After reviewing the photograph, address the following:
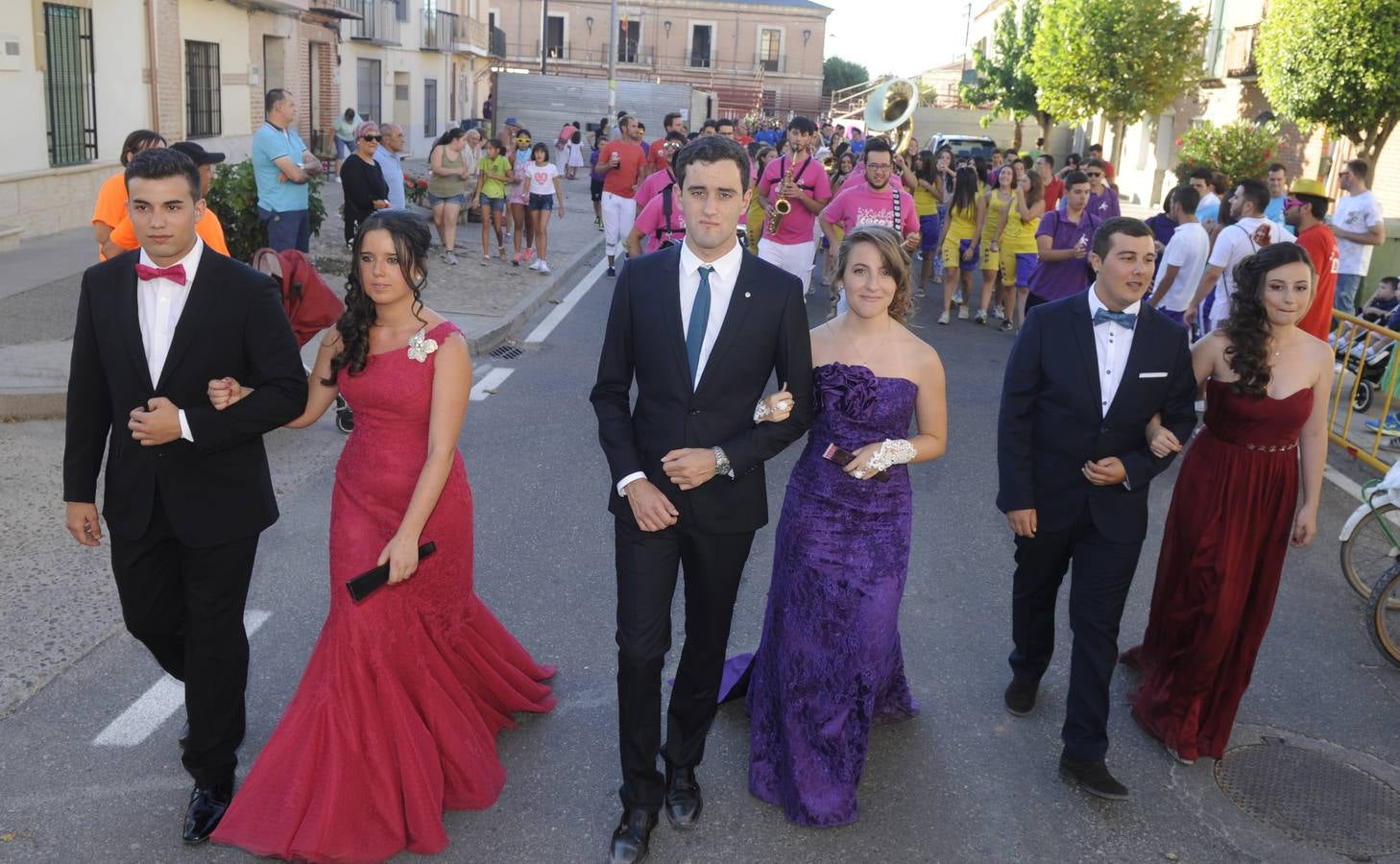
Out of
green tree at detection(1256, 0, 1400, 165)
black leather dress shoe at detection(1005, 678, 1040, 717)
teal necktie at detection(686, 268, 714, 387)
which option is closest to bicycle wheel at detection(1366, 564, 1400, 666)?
black leather dress shoe at detection(1005, 678, 1040, 717)

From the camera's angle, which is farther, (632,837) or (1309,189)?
(1309,189)

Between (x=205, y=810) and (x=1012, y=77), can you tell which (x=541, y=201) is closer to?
(x=205, y=810)

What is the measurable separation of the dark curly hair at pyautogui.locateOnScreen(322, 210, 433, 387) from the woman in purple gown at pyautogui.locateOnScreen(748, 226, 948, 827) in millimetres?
1340

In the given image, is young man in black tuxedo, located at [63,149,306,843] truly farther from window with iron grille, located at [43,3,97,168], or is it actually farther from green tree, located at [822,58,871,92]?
green tree, located at [822,58,871,92]

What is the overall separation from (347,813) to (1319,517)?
6.34m

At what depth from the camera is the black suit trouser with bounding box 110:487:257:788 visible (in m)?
3.72

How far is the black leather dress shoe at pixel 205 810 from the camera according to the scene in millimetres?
3711

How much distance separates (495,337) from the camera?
11.5 metres

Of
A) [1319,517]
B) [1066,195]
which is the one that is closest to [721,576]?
[1319,517]

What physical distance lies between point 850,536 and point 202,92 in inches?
930

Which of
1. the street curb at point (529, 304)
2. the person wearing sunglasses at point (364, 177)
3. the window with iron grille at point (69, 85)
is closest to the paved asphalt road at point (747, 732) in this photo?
the street curb at point (529, 304)

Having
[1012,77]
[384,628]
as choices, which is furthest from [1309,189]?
[1012,77]

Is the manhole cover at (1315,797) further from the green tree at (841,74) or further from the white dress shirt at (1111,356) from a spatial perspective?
the green tree at (841,74)

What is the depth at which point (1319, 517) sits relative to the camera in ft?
25.0
